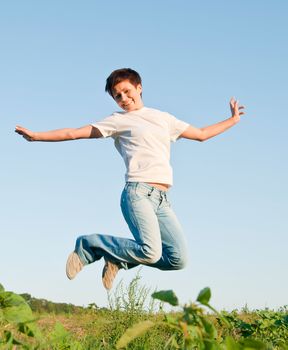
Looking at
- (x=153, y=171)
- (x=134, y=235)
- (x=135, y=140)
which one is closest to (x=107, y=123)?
(x=135, y=140)

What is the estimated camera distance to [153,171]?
5328mm

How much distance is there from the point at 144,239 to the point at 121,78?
164cm

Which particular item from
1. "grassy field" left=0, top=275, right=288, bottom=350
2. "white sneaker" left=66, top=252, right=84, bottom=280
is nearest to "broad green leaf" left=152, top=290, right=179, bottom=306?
"grassy field" left=0, top=275, right=288, bottom=350

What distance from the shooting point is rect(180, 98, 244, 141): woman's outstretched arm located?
6.08 meters

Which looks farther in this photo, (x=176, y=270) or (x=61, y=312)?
(x=61, y=312)

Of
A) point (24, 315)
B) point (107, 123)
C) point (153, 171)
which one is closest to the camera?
point (24, 315)

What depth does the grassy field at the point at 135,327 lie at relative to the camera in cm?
133

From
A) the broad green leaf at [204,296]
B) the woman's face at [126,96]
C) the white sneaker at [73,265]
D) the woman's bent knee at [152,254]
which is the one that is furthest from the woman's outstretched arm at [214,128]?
the broad green leaf at [204,296]

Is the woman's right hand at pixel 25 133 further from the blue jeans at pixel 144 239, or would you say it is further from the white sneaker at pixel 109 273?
the white sneaker at pixel 109 273

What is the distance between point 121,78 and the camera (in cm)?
589

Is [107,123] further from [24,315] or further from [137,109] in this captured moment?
[24,315]

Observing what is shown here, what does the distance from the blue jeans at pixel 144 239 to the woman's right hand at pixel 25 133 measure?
3.07 feet

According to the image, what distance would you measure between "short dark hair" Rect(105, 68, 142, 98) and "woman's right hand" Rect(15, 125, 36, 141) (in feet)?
3.25

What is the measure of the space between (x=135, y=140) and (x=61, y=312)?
473 cm
